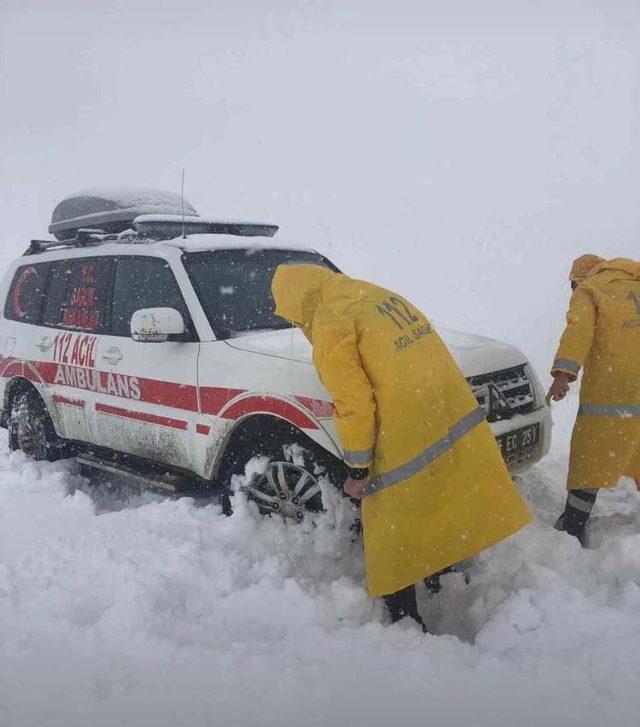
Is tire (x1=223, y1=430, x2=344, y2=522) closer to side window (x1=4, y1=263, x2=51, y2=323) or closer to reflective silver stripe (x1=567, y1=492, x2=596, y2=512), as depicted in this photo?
reflective silver stripe (x1=567, y1=492, x2=596, y2=512)

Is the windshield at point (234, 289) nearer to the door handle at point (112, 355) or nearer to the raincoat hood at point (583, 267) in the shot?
the door handle at point (112, 355)

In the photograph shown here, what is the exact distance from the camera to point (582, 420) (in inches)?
148

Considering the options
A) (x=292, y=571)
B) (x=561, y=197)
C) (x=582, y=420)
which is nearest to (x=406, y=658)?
(x=292, y=571)

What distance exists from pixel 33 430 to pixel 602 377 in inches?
167

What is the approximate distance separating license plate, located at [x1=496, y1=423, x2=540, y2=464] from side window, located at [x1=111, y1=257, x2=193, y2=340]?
204cm

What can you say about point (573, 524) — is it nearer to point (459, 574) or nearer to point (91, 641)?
point (459, 574)

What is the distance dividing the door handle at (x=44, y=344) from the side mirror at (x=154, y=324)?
163 cm

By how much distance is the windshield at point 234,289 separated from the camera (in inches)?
156

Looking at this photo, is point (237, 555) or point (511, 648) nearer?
point (511, 648)

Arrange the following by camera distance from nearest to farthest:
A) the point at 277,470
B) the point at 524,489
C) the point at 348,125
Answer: the point at 277,470 → the point at 524,489 → the point at 348,125

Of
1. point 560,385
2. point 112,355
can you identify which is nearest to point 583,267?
point 560,385

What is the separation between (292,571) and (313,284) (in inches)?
57.5

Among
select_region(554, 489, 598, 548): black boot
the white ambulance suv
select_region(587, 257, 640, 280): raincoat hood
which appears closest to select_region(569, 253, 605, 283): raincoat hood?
select_region(587, 257, 640, 280): raincoat hood

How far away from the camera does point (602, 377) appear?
3656 mm
